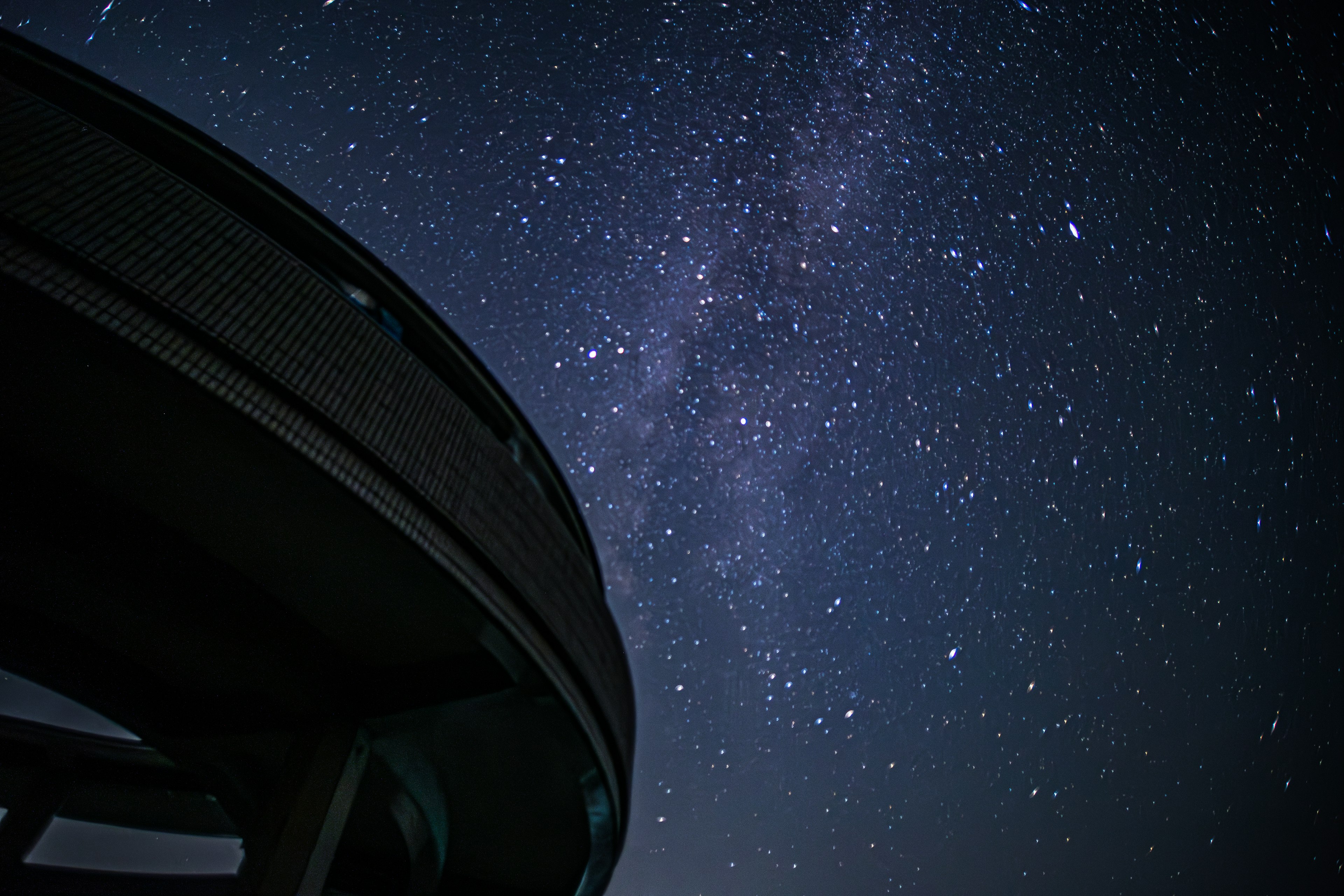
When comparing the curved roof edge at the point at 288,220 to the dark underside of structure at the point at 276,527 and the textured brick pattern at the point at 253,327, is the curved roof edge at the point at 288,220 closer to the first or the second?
the dark underside of structure at the point at 276,527

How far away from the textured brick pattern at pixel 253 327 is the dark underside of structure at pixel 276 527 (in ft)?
0.04

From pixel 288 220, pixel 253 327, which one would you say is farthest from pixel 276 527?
pixel 288 220

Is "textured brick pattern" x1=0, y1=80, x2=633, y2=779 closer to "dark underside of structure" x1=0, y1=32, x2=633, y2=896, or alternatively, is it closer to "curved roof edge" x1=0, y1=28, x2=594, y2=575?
"dark underside of structure" x1=0, y1=32, x2=633, y2=896

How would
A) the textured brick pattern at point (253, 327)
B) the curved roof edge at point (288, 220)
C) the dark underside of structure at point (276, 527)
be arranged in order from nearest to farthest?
the textured brick pattern at point (253, 327), the dark underside of structure at point (276, 527), the curved roof edge at point (288, 220)

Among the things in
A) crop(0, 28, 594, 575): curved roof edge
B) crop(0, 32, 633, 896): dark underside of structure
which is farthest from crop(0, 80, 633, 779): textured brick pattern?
crop(0, 28, 594, 575): curved roof edge

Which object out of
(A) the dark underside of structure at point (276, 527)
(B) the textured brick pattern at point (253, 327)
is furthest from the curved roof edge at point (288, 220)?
(B) the textured brick pattern at point (253, 327)

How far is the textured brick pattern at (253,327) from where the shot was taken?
260cm

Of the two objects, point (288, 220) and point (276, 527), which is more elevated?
point (288, 220)

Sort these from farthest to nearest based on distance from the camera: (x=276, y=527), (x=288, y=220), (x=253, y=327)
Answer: (x=288, y=220) → (x=276, y=527) → (x=253, y=327)

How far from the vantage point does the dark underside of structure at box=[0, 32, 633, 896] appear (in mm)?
2826

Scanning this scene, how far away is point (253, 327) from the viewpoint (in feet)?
9.75

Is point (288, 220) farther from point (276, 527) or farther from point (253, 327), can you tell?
point (276, 527)

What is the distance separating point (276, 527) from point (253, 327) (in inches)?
51.5

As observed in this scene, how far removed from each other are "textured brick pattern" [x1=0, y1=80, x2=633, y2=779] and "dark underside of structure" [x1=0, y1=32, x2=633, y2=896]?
0.04 ft
